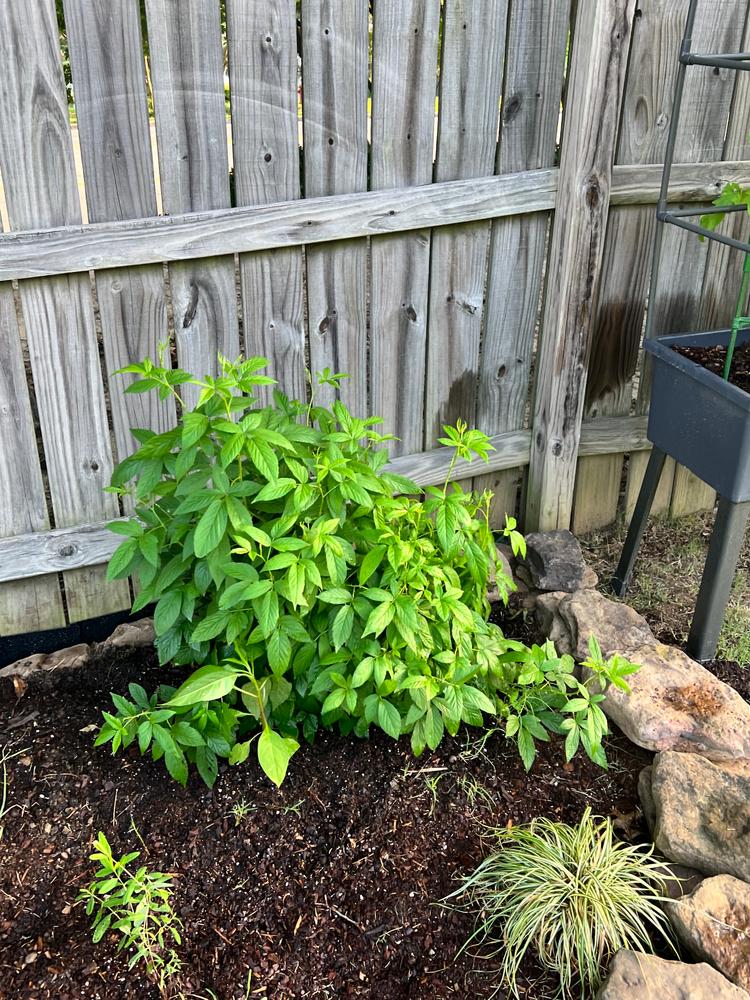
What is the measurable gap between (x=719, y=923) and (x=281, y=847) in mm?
1018

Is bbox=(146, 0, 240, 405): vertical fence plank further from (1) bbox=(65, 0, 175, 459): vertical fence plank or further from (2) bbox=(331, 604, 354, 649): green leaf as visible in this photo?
(2) bbox=(331, 604, 354, 649): green leaf

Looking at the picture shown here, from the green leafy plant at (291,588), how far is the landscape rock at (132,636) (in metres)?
0.45

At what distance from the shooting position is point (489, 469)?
11.4 feet

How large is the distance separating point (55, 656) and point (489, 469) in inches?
63.4

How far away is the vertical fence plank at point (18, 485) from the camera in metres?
2.59

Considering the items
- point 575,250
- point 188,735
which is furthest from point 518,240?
point 188,735

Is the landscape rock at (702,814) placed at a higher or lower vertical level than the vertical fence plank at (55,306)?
lower

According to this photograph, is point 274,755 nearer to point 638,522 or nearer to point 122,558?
point 122,558

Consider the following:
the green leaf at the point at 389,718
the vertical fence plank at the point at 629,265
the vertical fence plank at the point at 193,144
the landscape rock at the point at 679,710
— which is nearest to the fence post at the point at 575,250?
the vertical fence plank at the point at 629,265

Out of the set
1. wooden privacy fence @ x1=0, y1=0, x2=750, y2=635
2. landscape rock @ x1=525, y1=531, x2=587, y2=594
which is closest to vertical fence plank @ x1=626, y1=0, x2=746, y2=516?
wooden privacy fence @ x1=0, y1=0, x2=750, y2=635

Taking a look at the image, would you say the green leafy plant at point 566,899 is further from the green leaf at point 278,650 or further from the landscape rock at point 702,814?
the green leaf at point 278,650

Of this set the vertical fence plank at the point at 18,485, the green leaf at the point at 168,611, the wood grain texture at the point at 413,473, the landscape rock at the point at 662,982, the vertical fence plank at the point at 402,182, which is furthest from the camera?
the wood grain texture at the point at 413,473

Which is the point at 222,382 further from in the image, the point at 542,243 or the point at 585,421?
the point at 585,421

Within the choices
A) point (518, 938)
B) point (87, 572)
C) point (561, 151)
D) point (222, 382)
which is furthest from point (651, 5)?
point (518, 938)
